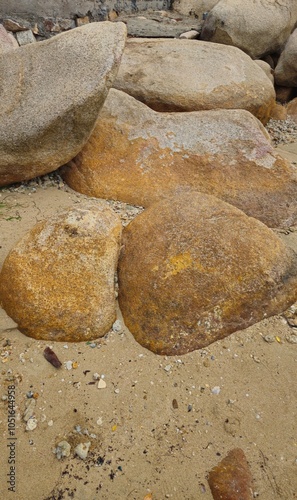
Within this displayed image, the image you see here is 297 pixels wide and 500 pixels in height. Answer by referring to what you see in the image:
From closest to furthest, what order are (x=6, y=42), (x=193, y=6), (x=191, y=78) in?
(x=191, y=78), (x=6, y=42), (x=193, y=6)

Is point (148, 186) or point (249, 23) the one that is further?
point (249, 23)

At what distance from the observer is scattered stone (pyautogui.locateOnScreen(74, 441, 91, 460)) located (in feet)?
5.16

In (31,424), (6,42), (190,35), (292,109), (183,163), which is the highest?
(6,42)

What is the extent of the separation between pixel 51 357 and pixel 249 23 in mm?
5139

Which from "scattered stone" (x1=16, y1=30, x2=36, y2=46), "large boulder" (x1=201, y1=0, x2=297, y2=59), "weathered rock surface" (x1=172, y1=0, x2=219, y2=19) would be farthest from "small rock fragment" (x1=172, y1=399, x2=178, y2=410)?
"weathered rock surface" (x1=172, y1=0, x2=219, y2=19)

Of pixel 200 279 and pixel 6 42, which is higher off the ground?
pixel 6 42

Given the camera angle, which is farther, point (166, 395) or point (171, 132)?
point (171, 132)

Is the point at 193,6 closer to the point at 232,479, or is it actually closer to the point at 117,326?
the point at 117,326

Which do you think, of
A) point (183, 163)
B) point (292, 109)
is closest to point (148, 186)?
point (183, 163)

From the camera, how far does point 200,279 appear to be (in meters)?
1.94

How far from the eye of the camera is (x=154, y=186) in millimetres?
2893

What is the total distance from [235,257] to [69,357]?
932 mm

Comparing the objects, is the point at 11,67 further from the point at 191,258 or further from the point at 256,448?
the point at 256,448

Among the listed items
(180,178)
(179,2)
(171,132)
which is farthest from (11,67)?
(179,2)
